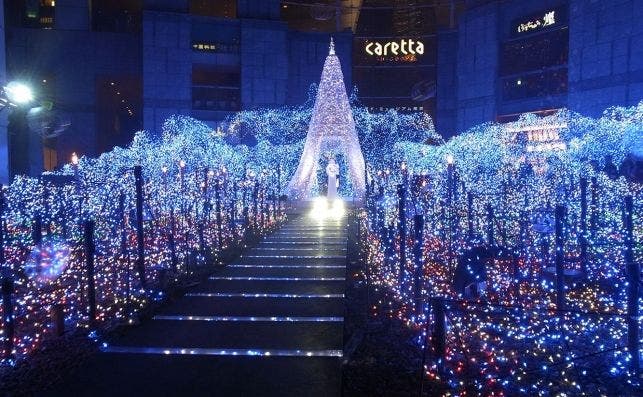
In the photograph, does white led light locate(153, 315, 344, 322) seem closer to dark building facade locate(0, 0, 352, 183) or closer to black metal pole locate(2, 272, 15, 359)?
black metal pole locate(2, 272, 15, 359)

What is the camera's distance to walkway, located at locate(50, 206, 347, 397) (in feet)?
14.5

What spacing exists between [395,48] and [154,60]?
15.8 metres

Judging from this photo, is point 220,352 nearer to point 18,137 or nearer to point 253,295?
point 253,295

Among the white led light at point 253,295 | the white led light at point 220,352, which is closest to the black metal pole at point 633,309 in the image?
the white led light at point 220,352

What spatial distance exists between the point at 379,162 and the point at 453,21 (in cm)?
1232

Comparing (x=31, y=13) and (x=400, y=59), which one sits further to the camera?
(x=400, y=59)

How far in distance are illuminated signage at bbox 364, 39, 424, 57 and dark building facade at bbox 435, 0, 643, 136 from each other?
1.59 meters

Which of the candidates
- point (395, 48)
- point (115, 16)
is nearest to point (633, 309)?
point (395, 48)

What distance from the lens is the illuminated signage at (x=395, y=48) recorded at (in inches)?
1369

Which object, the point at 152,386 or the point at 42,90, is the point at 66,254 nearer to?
the point at 152,386

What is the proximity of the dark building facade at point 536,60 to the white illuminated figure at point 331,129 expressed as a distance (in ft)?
45.6

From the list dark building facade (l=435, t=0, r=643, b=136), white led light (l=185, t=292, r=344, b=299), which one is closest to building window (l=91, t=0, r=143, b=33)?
dark building facade (l=435, t=0, r=643, b=136)

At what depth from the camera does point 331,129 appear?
63.5ft

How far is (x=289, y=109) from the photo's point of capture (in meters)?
31.6
